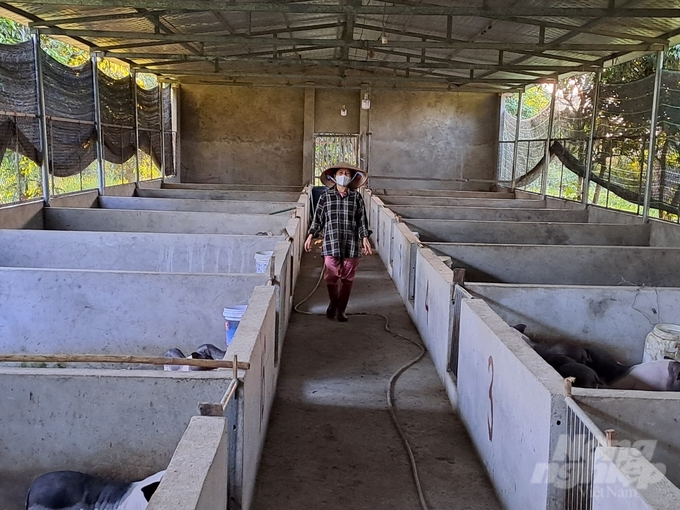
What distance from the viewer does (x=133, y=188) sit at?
41.3 ft

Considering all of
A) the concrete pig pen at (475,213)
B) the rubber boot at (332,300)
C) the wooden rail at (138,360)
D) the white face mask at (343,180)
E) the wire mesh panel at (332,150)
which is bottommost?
the rubber boot at (332,300)

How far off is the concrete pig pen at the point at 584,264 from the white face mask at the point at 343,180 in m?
→ 1.12

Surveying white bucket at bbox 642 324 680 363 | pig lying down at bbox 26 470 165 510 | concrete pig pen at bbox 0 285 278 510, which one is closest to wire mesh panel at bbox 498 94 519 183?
white bucket at bbox 642 324 680 363

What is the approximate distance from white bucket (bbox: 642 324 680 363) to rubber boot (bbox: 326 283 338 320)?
312 cm

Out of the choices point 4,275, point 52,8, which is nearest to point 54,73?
point 52,8

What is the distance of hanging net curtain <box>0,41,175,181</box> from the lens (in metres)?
7.88

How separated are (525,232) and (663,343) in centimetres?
399

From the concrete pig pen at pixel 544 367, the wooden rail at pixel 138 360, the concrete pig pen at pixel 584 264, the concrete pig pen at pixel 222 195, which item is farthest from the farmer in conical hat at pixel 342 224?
the concrete pig pen at pixel 222 195

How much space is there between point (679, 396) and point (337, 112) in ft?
48.4

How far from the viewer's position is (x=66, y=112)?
31.3ft

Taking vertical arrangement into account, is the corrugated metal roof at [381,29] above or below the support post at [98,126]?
above

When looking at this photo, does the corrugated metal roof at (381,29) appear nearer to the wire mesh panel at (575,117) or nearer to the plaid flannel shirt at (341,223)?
the wire mesh panel at (575,117)

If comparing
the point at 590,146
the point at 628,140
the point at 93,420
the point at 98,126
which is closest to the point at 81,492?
the point at 93,420

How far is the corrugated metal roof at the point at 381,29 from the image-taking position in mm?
6504
